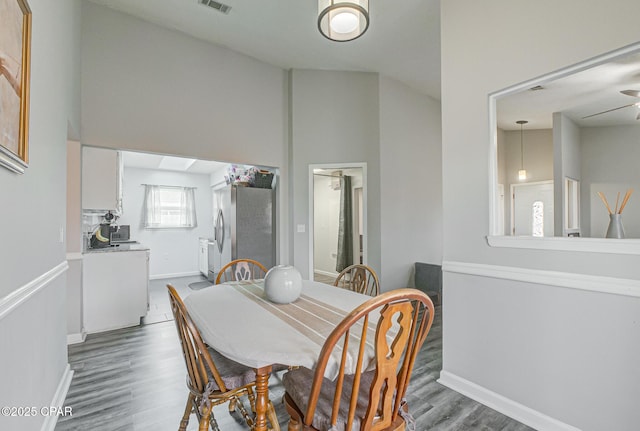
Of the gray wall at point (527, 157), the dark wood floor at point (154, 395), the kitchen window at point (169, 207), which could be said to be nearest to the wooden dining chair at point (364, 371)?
the dark wood floor at point (154, 395)

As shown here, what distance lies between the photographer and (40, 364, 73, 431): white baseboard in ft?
5.31

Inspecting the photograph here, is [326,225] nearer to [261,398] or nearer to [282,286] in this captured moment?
[282,286]

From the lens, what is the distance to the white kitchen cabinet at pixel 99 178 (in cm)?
321

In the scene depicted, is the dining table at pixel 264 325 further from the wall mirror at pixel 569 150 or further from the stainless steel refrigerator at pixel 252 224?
the stainless steel refrigerator at pixel 252 224

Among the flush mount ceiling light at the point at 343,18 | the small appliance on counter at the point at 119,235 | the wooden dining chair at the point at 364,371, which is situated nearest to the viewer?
the wooden dining chair at the point at 364,371

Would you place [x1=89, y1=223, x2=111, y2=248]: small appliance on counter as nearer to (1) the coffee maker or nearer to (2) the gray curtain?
(1) the coffee maker

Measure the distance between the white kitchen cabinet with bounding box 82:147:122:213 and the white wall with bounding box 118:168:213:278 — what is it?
3.50m

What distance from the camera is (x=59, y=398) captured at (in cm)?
191

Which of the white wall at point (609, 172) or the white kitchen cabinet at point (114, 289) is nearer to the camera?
the white wall at point (609, 172)

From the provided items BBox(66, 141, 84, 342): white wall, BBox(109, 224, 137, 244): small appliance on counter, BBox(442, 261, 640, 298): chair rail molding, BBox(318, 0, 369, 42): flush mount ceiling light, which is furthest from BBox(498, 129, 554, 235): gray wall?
BBox(109, 224, 137, 244): small appliance on counter

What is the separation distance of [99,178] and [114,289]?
123 cm

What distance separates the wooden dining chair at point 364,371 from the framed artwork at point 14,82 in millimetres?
1260

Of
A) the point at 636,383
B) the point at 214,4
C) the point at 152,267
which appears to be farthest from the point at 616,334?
the point at 152,267

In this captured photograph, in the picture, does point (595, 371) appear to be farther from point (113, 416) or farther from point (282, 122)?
point (282, 122)
